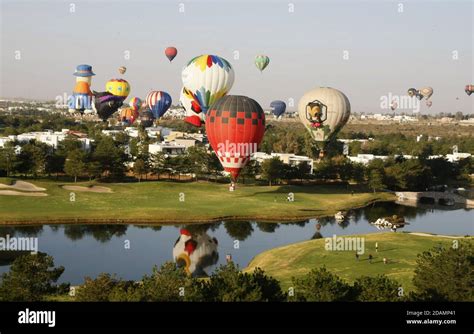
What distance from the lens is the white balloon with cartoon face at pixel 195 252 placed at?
43.7 m

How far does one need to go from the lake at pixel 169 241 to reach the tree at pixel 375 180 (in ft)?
44.9

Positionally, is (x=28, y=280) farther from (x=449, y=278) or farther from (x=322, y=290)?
(x=449, y=278)

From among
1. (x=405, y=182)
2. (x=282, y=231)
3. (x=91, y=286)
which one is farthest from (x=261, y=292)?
(x=405, y=182)

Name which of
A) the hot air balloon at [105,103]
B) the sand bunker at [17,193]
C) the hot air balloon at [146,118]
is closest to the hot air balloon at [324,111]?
the sand bunker at [17,193]

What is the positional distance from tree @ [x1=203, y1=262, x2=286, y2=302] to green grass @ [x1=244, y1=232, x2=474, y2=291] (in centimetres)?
1117

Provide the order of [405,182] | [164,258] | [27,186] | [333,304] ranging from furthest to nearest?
[405,182]
[27,186]
[164,258]
[333,304]

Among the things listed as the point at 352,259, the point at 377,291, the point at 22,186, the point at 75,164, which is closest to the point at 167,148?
the point at 75,164

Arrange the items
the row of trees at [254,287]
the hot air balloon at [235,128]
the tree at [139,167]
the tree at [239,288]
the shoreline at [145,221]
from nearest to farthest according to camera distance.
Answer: the tree at [239,288] < the row of trees at [254,287] < the shoreline at [145,221] < the hot air balloon at [235,128] < the tree at [139,167]

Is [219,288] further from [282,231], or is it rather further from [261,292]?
[282,231]

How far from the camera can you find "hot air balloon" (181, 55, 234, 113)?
233 feet

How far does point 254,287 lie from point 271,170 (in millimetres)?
58035

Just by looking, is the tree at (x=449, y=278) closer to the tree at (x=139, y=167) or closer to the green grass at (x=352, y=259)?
the green grass at (x=352, y=259)

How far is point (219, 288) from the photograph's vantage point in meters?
22.9

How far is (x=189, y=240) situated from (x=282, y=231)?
421 inches
